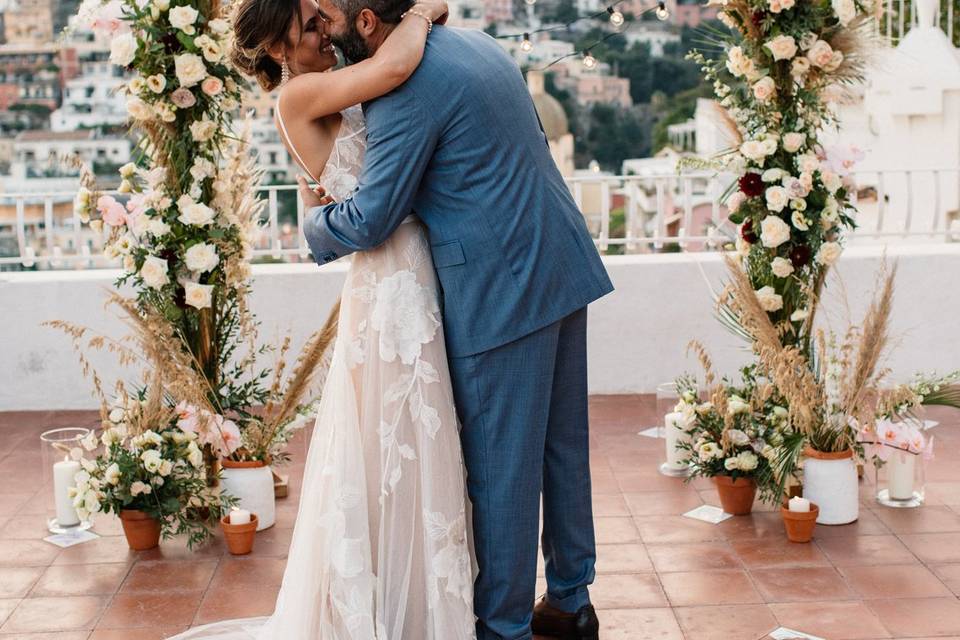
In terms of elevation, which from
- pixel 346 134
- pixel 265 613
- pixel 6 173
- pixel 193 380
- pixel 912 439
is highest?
pixel 6 173

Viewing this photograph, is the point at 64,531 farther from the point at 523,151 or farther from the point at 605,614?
the point at 523,151

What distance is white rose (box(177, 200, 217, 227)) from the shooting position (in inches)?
142

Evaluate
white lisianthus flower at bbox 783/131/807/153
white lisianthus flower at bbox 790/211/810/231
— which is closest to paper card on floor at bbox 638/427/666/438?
white lisianthus flower at bbox 790/211/810/231

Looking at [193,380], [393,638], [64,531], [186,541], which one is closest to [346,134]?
[393,638]

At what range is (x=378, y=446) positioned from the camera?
259 centimetres

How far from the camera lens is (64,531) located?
3818 mm

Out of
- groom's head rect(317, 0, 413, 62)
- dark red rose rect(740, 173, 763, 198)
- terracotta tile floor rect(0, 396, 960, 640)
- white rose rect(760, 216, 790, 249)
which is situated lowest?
terracotta tile floor rect(0, 396, 960, 640)

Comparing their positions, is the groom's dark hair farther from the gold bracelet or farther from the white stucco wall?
the white stucco wall

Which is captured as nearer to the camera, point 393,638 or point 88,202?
point 393,638

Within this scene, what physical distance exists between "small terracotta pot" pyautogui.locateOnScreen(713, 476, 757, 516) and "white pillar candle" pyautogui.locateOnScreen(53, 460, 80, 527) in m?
2.06

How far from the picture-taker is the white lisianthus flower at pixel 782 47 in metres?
3.52

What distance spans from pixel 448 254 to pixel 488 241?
3.7 inches

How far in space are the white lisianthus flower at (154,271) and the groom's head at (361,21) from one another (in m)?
1.42

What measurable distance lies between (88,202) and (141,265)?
0.25 meters
